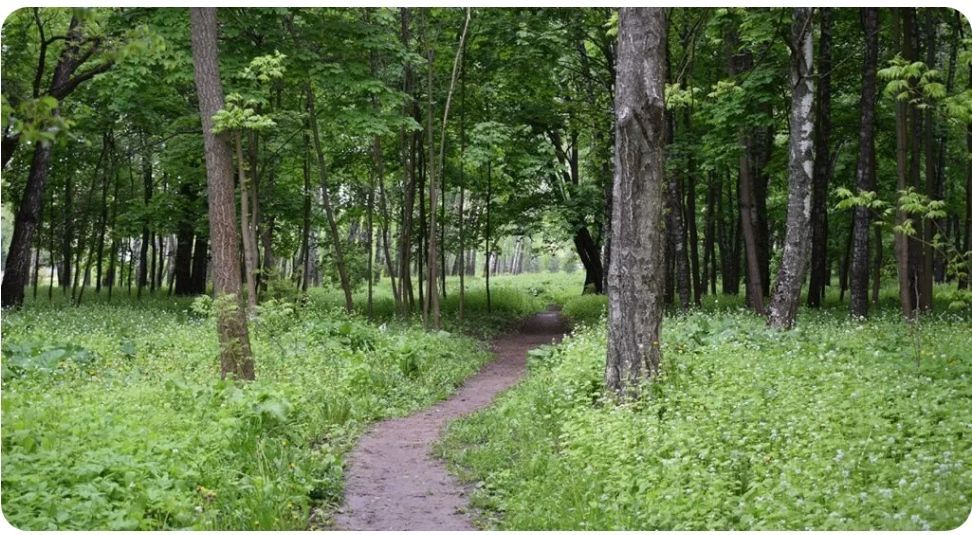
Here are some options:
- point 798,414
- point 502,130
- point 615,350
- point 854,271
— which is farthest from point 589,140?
point 798,414

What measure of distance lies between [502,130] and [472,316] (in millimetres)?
7637

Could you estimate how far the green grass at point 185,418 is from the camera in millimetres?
5953

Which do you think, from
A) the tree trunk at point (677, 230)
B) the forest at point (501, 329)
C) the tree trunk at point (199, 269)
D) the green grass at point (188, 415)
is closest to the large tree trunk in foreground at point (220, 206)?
the forest at point (501, 329)

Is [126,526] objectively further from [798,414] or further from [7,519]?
[798,414]

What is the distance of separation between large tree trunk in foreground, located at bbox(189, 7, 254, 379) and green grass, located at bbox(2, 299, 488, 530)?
1.93 ft

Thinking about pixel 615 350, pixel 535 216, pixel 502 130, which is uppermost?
pixel 502 130

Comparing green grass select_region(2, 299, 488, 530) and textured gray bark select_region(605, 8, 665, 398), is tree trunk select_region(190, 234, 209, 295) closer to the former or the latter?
green grass select_region(2, 299, 488, 530)

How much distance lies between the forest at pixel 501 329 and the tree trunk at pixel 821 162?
109mm

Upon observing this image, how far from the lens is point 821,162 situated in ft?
58.2

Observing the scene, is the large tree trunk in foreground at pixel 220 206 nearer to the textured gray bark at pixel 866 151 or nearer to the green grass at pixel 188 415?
the green grass at pixel 188 415

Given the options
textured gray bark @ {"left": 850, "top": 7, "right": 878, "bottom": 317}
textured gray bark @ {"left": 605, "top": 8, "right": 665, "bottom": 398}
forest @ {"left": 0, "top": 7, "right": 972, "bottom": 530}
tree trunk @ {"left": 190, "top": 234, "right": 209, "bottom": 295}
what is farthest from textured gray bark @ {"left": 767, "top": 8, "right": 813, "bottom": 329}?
tree trunk @ {"left": 190, "top": 234, "right": 209, "bottom": 295}

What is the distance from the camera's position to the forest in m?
6.13

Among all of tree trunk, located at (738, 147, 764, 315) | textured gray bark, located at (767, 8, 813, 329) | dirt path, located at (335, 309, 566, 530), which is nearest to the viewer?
dirt path, located at (335, 309, 566, 530)

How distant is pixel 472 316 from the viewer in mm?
25141
